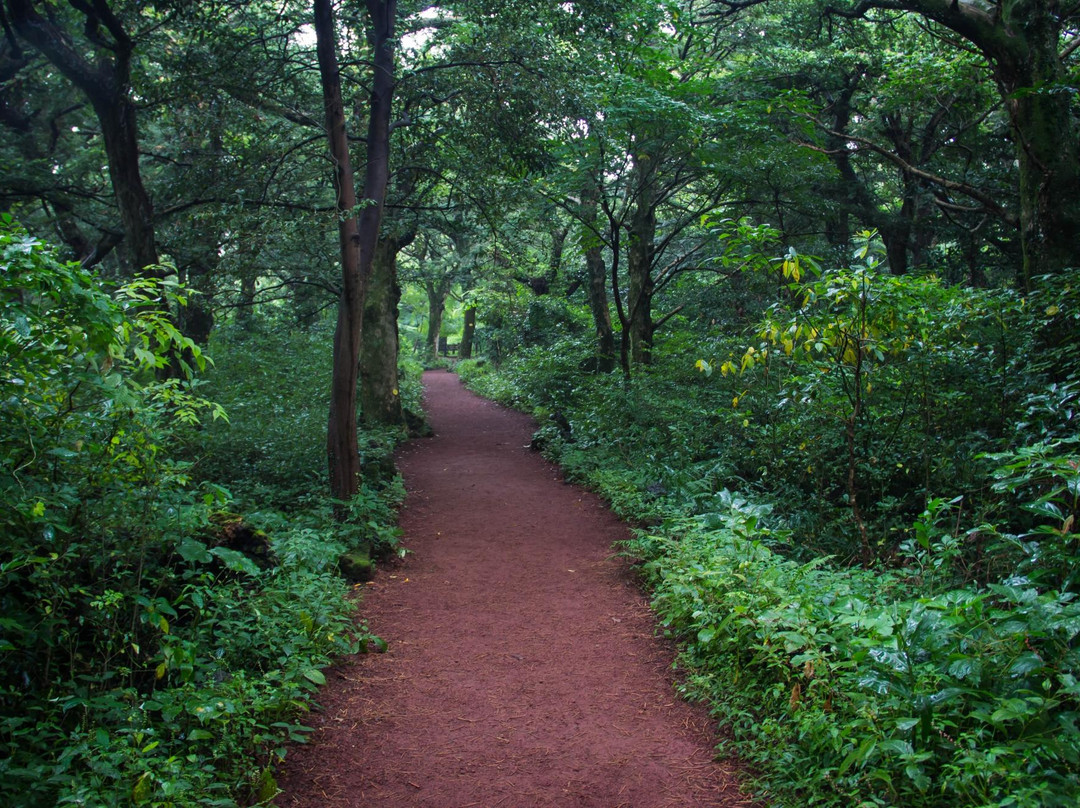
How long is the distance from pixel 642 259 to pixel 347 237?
287 inches

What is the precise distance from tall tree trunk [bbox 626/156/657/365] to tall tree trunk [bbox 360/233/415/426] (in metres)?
4.72

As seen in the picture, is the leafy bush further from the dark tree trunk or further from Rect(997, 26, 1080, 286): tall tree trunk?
the dark tree trunk

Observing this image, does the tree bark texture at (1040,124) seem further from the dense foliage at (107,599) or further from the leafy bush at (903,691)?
the dense foliage at (107,599)

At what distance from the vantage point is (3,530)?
295cm

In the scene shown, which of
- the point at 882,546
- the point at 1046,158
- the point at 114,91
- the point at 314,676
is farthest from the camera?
the point at 114,91

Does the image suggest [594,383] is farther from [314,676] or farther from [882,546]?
[314,676]

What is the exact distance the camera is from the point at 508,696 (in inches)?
177

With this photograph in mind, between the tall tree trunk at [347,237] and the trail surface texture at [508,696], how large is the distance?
49.2 inches

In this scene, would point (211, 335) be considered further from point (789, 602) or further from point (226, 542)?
point (789, 602)

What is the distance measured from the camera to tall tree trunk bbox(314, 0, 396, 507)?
758cm

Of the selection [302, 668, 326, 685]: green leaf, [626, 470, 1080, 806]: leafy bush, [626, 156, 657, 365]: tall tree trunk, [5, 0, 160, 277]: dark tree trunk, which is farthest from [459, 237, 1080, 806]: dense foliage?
[5, 0, 160, 277]: dark tree trunk

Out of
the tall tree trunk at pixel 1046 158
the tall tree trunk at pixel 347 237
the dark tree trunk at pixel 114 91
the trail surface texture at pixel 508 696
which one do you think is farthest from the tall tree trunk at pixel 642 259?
the dark tree trunk at pixel 114 91

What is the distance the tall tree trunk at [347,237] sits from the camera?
7578 millimetres

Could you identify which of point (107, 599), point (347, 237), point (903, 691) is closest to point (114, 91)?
point (347, 237)
